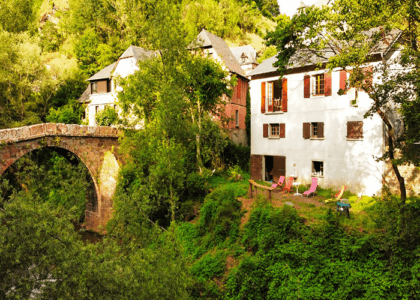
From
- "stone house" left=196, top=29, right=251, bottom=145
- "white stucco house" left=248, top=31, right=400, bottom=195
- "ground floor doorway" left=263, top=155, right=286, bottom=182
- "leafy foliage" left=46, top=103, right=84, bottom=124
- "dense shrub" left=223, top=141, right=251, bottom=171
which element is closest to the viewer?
"white stucco house" left=248, top=31, right=400, bottom=195

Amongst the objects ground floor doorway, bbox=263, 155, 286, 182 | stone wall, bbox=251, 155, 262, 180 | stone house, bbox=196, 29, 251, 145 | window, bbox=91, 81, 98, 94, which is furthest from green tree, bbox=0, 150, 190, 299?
window, bbox=91, 81, 98, 94

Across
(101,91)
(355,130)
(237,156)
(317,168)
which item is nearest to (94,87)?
(101,91)

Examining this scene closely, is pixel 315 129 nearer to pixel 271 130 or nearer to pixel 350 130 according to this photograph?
pixel 350 130

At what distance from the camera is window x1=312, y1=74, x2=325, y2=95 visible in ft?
58.6

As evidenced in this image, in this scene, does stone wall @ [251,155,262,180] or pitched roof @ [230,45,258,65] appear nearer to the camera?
stone wall @ [251,155,262,180]

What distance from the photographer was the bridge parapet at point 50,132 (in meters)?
14.9

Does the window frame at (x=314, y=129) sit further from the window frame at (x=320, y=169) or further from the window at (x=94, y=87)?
the window at (x=94, y=87)

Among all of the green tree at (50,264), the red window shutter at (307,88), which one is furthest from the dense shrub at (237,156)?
the green tree at (50,264)

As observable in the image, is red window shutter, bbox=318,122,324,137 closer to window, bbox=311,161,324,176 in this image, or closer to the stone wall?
window, bbox=311,161,324,176

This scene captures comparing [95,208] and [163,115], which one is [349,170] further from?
[95,208]

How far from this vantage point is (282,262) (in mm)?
11281

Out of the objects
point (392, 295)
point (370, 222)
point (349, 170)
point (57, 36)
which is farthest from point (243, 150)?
point (57, 36)

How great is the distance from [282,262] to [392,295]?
352cm

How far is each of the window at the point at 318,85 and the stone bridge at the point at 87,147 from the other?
1266 centimetres
